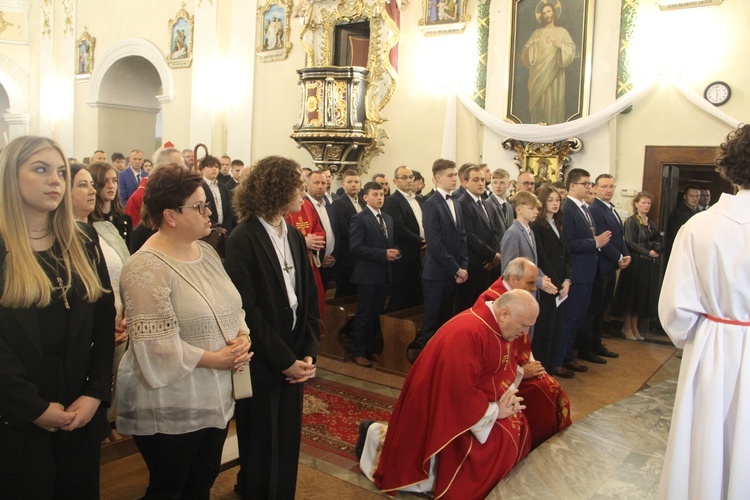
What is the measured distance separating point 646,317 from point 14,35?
1629cm

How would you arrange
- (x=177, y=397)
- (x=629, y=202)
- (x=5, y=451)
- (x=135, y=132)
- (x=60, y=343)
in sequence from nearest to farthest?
1. (x=5, y=451)
2. (x=60, y=343)
3. (x=177, y=397)
4. (x=629, y=202)
5. (x=135, y=132)

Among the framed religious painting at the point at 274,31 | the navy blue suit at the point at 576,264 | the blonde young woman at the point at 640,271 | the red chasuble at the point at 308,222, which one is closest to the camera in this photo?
the red chasuble at the point at 308,222

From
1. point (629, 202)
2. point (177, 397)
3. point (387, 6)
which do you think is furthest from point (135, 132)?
point (177, 397)

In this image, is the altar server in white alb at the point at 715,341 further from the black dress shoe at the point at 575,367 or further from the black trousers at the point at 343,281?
the black trousers at the point at 343,281

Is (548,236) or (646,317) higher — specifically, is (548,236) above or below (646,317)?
above

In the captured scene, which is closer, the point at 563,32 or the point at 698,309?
the point at 698,309

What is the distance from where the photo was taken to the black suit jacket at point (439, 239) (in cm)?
553

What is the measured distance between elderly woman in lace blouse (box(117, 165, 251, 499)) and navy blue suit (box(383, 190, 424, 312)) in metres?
3.97

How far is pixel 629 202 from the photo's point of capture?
27.2 feet

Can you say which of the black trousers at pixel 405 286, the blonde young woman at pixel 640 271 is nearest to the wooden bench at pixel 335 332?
the black trousers at pixel 405 286

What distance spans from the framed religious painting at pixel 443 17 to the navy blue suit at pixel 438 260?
4.89 meters

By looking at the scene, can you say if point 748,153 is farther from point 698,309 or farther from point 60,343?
point 60,343

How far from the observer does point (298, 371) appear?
2.78m

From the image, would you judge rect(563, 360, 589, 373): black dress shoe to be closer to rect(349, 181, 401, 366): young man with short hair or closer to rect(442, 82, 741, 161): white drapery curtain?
rect(349, 181, 401, 366): young man with short hair
